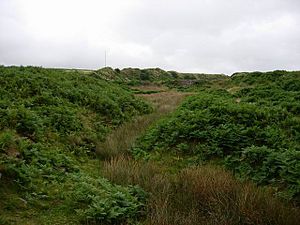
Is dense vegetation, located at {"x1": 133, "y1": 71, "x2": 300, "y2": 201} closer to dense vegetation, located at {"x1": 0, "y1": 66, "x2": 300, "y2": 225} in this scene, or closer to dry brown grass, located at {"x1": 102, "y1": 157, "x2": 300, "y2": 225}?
dense vegetation, located at {"x1": 0, "y1": 66, "x2": 300, "y2": 225}

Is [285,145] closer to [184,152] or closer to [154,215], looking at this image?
[184,152]

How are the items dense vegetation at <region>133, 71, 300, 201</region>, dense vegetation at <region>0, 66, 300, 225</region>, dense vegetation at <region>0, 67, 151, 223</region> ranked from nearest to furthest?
dense vegetation at <region>0, 66, 300, 225</region> → dense vegetation at <region>0, 67, 151, 223</region> → dense vegetation at <region>133, 71, 300, 201</region>

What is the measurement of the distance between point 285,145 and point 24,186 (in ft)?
19.8

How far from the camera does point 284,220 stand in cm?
445

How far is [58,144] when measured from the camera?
8.55 metres

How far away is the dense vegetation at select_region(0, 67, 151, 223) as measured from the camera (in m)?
5.04

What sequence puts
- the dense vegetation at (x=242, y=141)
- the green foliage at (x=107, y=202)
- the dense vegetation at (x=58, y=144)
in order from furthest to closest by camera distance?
the dense vegetation at (x=242, y=141), the dense vegetation at (x=58, y=144), the green foliage at (x=107, y=202)

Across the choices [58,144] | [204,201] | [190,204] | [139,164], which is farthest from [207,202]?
[58,144]

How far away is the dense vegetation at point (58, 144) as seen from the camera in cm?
504

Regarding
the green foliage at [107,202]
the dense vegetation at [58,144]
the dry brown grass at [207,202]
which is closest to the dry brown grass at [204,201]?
the dry brown grass at [207,202]

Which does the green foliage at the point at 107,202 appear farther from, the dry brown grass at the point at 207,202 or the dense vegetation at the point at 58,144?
the dry brown grass at the point at 207,202

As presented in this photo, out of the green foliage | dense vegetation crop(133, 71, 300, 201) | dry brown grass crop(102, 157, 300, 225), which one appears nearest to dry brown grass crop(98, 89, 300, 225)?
dry brown grass crop(102, 157, 300, 225)

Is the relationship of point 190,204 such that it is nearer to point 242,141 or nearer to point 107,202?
point 107,202

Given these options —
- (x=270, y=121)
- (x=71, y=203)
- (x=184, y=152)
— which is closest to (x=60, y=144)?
(x=184, y=152)
